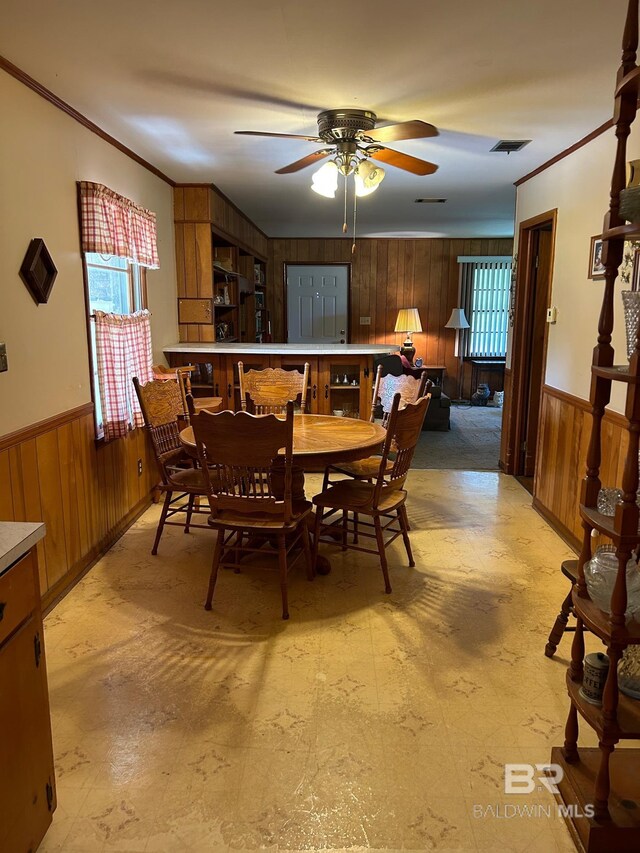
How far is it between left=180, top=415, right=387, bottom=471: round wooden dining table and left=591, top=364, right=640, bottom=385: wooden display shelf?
1381 mm

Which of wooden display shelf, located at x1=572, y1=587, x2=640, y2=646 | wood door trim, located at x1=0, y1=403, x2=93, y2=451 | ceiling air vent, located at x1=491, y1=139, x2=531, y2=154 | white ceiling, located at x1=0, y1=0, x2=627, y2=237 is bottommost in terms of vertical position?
wooden display shelf, located at x1=572, y1=587, x2=640, y2=646

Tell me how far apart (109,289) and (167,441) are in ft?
3.27

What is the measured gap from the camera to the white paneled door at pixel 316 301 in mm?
8562

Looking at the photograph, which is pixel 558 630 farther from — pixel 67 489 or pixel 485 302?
pixel 485 302

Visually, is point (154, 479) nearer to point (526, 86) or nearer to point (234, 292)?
point (234, 292)

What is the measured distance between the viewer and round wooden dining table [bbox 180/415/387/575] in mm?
2762

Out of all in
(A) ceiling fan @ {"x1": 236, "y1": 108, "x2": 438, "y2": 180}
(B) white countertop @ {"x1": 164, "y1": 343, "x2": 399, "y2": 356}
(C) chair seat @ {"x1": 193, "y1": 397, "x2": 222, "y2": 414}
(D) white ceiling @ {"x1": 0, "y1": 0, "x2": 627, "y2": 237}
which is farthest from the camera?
(B) white countertop @ {"x1": 164, "y1": 343, "x2": 399, "y2": 356}

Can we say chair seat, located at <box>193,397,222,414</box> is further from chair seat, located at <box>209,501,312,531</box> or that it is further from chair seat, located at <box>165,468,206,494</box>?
chair seat, located at <box>209,501,312,531</box>

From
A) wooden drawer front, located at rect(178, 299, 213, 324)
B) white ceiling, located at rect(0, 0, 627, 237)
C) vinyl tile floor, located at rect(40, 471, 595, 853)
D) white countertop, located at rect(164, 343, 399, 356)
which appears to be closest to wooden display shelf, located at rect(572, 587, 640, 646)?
vinyl tile floor, located at rect(40, 471, 595, 853)

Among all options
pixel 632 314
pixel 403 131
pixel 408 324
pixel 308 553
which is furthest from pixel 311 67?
pixel 408 324

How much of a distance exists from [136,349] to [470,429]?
14.6ft

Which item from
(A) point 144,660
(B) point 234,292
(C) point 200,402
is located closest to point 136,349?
(C) point 200,402

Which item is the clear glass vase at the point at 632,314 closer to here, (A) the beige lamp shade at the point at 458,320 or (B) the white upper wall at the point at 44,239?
(B) the white upper wall at the point at 44,239

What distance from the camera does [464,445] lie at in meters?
6.25
